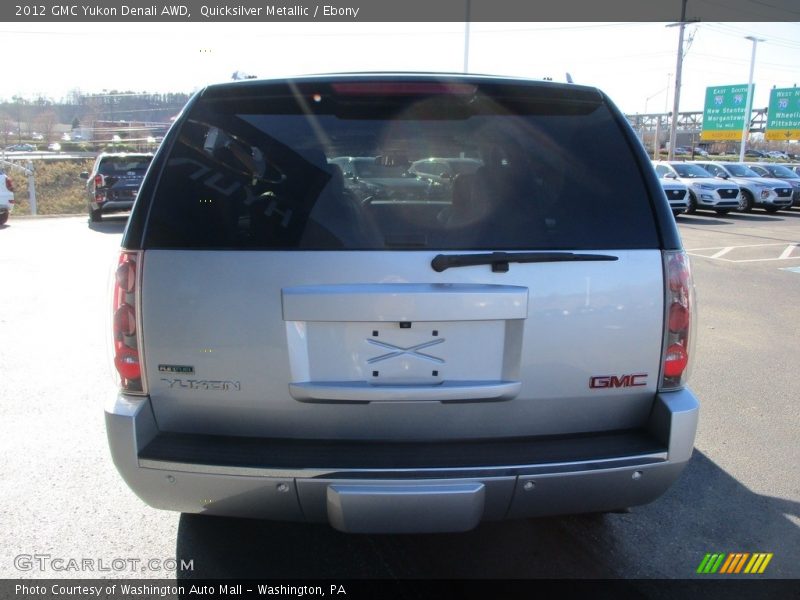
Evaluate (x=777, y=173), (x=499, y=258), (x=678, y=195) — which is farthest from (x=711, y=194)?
(x=499, y=258)

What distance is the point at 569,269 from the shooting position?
102 inches

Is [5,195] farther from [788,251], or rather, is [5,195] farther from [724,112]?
[724,112]

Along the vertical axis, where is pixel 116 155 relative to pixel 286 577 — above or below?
above

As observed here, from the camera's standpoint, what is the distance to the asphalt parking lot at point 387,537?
3.17 m

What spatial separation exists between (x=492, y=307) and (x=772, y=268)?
11652 mm

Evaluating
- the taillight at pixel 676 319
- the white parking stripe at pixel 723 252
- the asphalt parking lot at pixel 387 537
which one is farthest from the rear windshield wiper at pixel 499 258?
the white parking stripe at pixel 723 252

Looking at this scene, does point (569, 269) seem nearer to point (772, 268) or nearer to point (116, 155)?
point (772, 268)

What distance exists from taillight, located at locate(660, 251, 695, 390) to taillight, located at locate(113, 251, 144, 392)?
2.00 metres

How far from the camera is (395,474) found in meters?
2.46

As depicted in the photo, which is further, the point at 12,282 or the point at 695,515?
the point at 12,282

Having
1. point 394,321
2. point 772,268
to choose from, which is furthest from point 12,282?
point 772,268

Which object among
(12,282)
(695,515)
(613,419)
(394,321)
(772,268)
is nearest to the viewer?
(394,321)

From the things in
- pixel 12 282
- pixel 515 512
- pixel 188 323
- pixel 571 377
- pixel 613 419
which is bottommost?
pixel 12 282

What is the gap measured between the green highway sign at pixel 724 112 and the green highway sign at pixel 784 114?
148 inches
